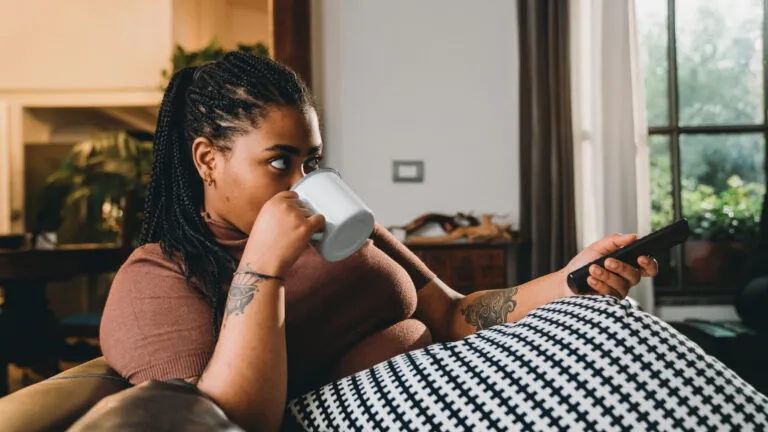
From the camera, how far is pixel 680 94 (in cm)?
316

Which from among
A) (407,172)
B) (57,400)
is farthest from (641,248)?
(407,172)

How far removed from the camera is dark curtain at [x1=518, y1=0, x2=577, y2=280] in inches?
111

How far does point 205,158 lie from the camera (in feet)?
3.04

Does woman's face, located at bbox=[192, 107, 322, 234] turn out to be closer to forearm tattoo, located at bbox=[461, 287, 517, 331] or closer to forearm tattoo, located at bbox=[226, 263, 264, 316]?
forearm tattoo, located at bbox=[226, 263, 264, 316]

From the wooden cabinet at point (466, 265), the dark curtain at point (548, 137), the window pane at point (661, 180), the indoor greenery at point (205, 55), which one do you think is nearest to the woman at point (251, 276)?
the wooden cabinet at point (466, 265)

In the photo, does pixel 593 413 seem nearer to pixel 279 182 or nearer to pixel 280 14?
pixel 279 182

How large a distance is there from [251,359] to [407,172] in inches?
98.4

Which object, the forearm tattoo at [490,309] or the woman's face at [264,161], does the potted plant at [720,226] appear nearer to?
the forearm tattoo at [490,309]

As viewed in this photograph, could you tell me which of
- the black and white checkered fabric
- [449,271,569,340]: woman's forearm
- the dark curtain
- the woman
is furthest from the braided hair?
the dark curtain

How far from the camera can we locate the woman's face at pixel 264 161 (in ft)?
2.79

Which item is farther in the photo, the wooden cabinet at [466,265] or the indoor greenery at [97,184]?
the indoor greenery at [97,184]

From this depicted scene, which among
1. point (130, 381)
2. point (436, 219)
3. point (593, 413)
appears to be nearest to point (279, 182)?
point (130, 381)

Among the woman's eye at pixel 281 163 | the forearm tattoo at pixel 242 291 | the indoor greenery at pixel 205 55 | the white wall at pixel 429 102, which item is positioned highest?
the indoor greenery at pixel 205 55

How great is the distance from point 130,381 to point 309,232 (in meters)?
0.30
